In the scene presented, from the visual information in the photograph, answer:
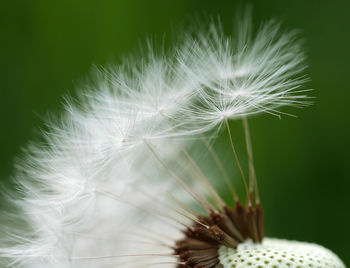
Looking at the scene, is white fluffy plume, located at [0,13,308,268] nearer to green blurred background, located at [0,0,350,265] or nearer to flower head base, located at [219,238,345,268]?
flower head base, located at [219,238,345,268]

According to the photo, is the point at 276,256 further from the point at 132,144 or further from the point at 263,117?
the point at 263,117

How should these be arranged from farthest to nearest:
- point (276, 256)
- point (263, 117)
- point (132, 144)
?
1. point (263, 117)
2. point (132, 144)
3. point (276, 256)

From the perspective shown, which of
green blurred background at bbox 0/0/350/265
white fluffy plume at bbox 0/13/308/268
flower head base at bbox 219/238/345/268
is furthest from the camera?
green blurred background at bbox 0/0/350/265

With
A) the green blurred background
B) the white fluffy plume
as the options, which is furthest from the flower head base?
the green blurred background

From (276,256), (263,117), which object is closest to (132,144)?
(276,256)

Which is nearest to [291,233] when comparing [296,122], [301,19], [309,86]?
[296,122]

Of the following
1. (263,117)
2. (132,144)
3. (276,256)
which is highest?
(263,117)

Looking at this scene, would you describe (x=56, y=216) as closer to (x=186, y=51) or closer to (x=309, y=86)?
(x=186, y=51)
